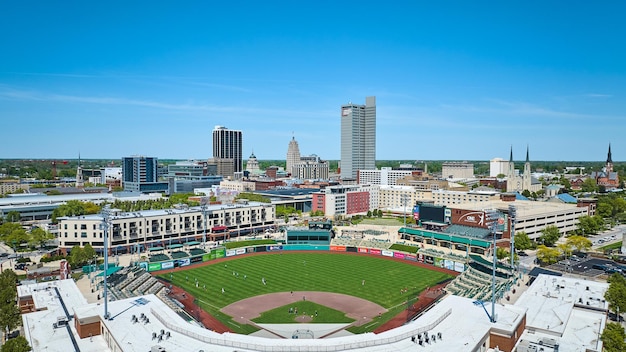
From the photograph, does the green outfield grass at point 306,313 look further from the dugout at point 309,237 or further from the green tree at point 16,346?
the dugout at point 309,237

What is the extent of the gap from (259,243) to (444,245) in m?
42.5

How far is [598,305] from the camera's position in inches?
2056

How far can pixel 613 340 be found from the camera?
130 ft

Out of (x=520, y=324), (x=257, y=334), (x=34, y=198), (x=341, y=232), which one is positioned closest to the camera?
(x=520, y=324)

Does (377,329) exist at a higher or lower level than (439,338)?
lower

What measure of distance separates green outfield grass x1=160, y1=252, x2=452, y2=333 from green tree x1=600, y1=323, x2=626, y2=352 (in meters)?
23.2

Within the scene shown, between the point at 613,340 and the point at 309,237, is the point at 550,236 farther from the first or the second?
the point at 613,340

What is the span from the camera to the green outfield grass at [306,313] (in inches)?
2110

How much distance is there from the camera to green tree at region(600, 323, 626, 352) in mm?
39281

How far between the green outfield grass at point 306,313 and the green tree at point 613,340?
26.4 meters

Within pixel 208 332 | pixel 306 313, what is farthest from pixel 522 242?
pixel 208 332

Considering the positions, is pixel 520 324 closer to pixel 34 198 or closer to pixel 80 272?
pixel 80 272

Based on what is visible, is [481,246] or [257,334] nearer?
[257,334]

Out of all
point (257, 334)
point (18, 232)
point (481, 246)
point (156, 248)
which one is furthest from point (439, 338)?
point (18, 232)
